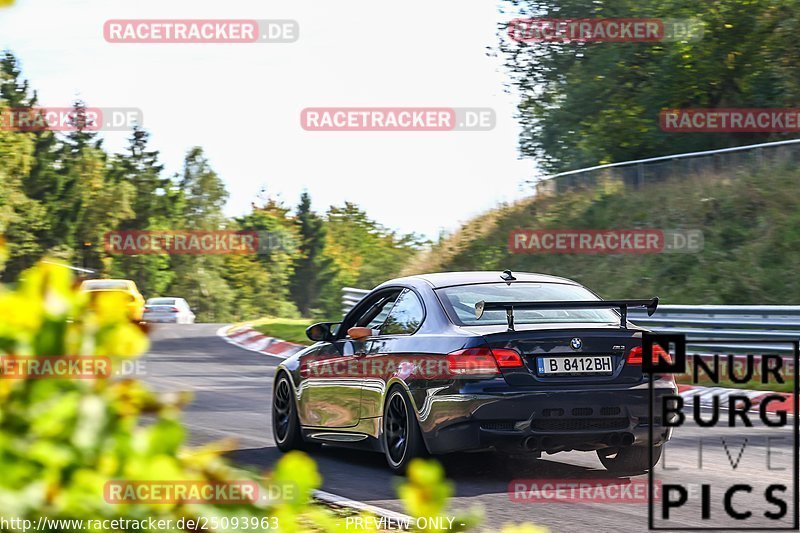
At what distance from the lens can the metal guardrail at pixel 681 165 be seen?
2459cm

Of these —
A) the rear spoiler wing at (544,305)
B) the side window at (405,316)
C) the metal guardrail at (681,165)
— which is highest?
the metal guardrail at (681,165)

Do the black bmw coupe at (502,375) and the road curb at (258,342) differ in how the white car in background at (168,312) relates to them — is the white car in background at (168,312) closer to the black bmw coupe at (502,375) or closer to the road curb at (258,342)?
the road curb at (258,342)

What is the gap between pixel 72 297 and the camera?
198 centimetres

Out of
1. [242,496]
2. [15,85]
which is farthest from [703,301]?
[15,85]

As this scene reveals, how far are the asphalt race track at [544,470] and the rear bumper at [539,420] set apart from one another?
36cm

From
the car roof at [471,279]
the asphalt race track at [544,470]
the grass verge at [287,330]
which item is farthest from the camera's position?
the grass verge at [287,330]

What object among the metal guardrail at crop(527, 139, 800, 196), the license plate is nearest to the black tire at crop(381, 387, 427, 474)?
the license plate

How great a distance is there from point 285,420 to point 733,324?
798cm

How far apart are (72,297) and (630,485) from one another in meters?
6.67

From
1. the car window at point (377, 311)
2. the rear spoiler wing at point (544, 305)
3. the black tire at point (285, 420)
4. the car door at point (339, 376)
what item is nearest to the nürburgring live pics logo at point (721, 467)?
the rear spoiler wing at point (544, 305)

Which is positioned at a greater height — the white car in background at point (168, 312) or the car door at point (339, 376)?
the car door at point (339, 376)

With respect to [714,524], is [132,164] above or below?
Result: above

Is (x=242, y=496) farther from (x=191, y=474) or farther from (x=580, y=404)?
(x=580, y=404)

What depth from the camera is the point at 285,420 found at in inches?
417
